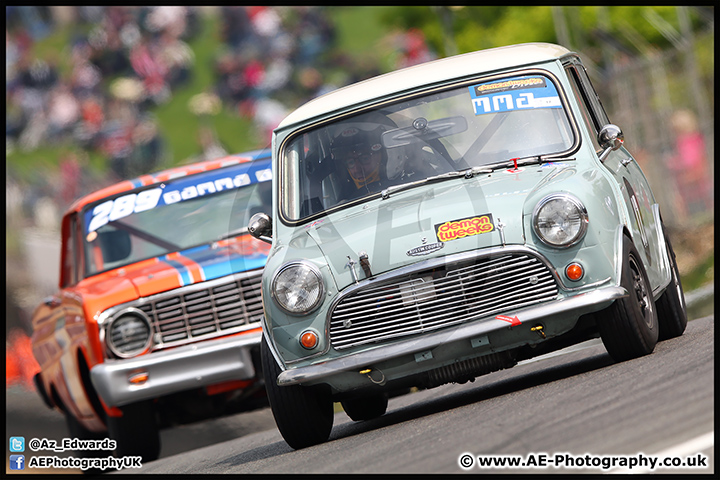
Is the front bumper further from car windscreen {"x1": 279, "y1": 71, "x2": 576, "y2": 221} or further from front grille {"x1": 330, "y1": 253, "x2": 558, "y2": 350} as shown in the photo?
front grille {"x1": 330, "y1": 253, "x2": 558, "y2": 350}

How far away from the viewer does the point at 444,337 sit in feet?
18.7

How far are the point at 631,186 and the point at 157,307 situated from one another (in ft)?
12.9

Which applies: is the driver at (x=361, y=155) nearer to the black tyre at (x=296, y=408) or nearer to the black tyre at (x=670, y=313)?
the black tyre at (x=296, y=408)

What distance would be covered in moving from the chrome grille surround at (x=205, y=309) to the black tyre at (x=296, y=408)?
2.57 metres

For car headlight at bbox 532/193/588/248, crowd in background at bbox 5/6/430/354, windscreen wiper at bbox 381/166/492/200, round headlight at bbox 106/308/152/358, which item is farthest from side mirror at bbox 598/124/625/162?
crowd in background at bbox 5/6/430/354

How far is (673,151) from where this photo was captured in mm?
15969

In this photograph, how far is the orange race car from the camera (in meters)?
8.55

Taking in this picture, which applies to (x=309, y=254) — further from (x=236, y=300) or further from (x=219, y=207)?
(x=219, y=207)

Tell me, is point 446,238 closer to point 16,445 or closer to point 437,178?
point 437,178

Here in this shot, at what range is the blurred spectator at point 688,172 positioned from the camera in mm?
15906

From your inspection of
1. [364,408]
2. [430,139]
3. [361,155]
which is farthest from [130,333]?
[430,139]

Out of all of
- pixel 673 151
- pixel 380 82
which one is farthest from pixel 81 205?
pixel 673 151

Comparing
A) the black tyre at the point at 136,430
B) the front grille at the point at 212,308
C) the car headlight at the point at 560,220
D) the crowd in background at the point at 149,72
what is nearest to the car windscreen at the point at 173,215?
the front grille at the point at 212,308

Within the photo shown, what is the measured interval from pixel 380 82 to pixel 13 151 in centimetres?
5126
